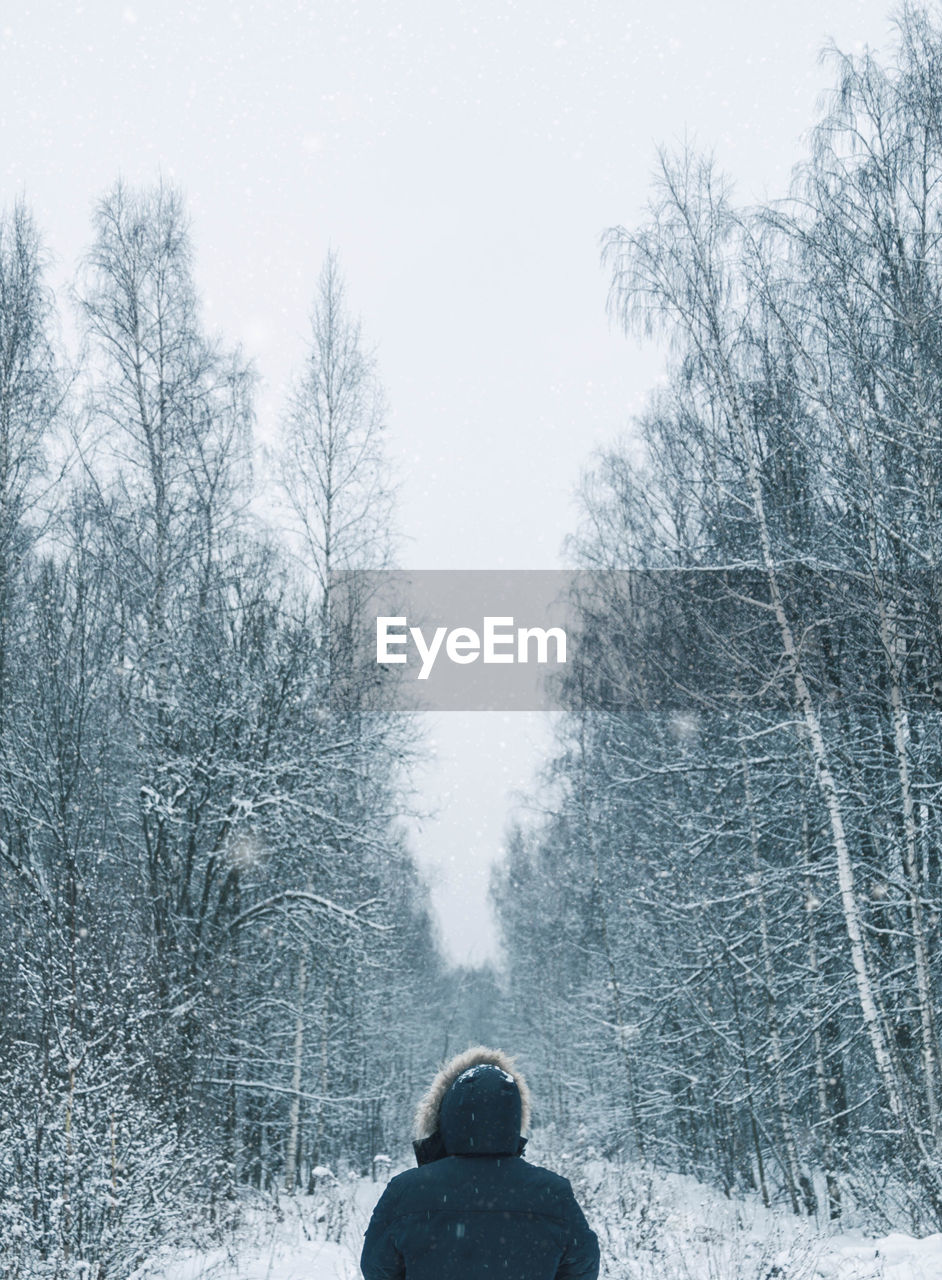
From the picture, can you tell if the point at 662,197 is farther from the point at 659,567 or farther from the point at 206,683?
the point at 206,683

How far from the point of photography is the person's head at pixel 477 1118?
2.37m

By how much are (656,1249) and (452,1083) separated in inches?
211

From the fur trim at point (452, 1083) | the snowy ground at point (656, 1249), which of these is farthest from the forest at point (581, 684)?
the fur trim at point (452, 1083)

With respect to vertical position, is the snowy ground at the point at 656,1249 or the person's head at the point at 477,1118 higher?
the person's head at the point at 477,1118

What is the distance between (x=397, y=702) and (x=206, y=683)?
321 cm

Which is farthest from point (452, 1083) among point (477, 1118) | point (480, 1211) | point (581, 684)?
point (581, 684)

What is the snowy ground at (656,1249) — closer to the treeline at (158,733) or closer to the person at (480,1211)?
the treeline at (158,733)

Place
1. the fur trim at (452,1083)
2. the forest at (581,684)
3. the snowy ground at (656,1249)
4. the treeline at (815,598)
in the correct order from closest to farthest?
the fur trim at (452,1083) → the snowy ground at (656,1249) → the forest at (581,684) → the treeline at (815,598)

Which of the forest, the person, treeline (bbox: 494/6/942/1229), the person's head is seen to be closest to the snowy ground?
the forest

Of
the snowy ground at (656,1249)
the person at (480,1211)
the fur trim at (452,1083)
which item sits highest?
the fur trim at (452,1083)

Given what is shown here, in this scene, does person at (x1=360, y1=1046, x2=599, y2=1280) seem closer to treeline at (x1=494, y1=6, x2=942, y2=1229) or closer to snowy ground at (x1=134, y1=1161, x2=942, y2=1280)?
snowy ground at (x1=134, y1=1161, x2=942, y2=1280)

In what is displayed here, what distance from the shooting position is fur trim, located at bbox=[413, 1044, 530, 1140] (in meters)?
2.54

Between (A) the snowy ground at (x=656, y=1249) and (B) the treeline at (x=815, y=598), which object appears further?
(B) the treeline at (x=815, y=598)

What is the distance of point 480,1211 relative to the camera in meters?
2.32
